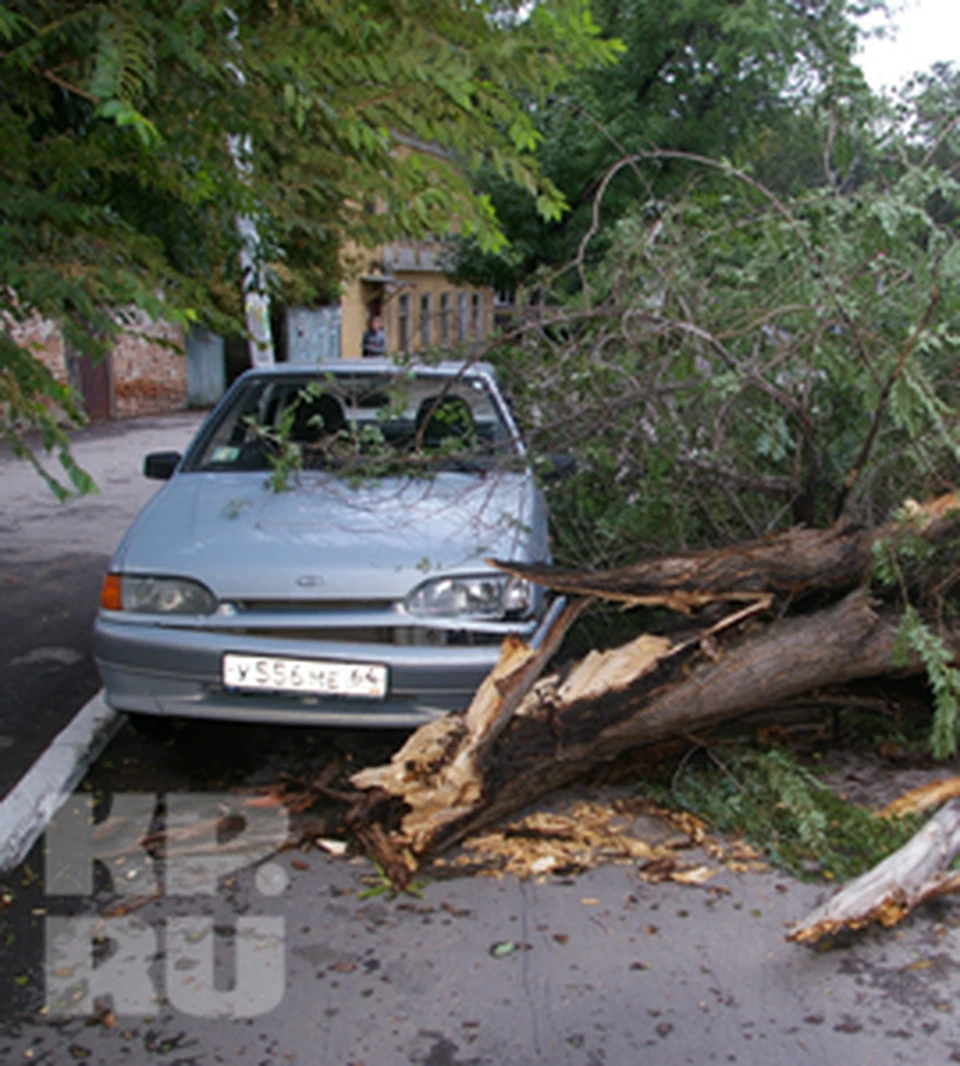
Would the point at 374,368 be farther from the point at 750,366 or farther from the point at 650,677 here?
the point at 650,677

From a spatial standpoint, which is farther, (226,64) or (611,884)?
(226,64)

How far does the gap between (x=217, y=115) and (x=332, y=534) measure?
1630 mm

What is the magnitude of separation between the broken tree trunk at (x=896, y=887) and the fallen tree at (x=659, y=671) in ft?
2.31

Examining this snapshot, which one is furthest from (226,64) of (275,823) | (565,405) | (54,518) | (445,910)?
(54,518)

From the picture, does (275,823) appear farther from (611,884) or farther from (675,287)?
(675,287)

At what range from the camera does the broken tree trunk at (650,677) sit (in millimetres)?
4172

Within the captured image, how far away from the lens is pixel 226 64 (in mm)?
4473

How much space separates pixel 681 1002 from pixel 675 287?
2.98m

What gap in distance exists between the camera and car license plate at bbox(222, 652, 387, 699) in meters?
4.40

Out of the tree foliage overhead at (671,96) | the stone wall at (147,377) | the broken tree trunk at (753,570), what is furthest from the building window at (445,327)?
the stone wall at (147,377)

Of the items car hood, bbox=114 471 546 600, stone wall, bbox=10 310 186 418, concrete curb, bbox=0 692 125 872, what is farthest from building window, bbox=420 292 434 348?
stone wall, bbox=10 310 186 418

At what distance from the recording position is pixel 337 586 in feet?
14.9

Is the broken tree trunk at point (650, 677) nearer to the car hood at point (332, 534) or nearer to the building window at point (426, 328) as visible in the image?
the car hood at point (332, 534)

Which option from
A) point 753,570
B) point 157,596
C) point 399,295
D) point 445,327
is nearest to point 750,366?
point 753,570
